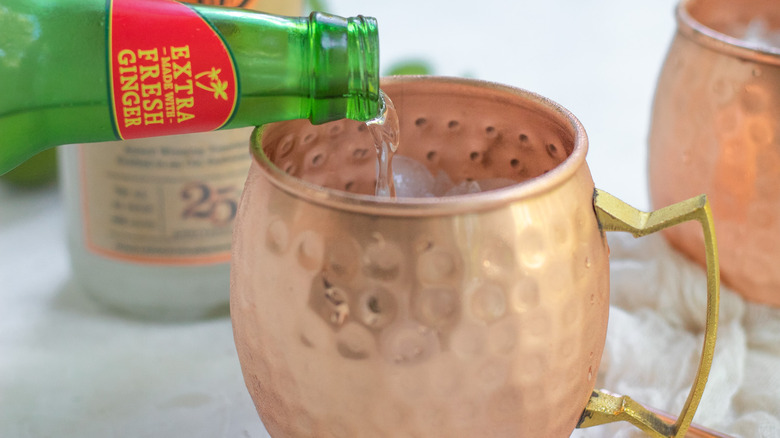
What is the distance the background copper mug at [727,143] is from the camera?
423 millimetres

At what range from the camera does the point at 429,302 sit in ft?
0.91

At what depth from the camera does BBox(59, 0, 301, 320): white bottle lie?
47 centimetres

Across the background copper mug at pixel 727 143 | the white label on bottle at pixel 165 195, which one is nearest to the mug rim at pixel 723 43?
the background copper mug at pixel 727 143

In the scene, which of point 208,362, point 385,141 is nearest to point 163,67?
point 385,141

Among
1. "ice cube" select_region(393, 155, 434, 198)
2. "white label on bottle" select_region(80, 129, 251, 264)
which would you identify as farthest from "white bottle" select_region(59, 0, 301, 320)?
"ice cube" select_region(393, 155, 434, 198)

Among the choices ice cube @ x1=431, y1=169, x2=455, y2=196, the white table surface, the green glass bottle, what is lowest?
the white table surface

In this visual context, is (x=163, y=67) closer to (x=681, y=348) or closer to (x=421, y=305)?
(x=421, y=305)

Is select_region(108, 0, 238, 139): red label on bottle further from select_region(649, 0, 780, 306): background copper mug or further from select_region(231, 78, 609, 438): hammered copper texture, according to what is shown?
select_region(649, 0, 780, 306): background copper mug

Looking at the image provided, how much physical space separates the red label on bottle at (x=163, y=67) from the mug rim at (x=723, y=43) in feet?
0.82

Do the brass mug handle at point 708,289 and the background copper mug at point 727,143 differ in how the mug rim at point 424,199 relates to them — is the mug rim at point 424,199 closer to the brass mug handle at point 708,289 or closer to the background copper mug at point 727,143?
the brass mug handle at point 708,289

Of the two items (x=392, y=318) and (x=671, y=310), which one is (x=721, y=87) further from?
(x=392, y=318)

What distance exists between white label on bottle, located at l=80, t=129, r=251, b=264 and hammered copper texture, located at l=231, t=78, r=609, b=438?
0.52 ft

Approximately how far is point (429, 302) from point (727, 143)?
0.23 m

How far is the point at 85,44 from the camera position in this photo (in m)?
0.32
